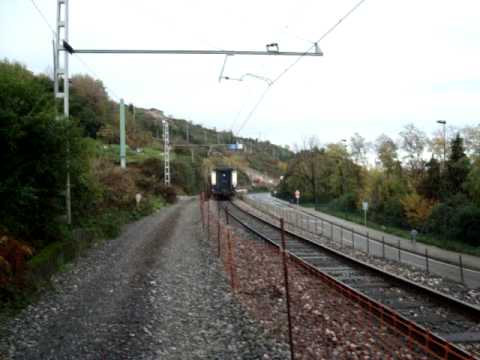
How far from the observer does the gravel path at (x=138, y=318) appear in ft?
19.3

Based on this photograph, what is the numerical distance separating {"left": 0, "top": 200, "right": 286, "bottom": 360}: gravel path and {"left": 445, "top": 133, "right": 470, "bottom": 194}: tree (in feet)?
106

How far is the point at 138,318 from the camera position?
7.14m

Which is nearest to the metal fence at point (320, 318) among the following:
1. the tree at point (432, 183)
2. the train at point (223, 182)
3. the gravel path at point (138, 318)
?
the gravel path at point (138, 318)

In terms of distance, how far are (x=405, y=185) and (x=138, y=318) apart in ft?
138

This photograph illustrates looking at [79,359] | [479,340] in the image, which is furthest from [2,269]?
[479,340]

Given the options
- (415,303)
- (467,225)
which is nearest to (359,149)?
(467,225)

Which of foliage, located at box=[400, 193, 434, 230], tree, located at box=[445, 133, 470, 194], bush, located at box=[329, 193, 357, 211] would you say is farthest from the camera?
bush, located at box=[329, 193, 357, 211]

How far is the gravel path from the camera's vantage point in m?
5.89

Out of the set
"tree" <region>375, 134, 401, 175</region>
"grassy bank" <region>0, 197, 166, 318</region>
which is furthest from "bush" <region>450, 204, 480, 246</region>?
"grassy bank" <region>0, 197, 166, 318</region>

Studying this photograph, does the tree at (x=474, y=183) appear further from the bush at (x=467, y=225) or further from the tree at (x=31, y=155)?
the tree at (x=31, y=155)

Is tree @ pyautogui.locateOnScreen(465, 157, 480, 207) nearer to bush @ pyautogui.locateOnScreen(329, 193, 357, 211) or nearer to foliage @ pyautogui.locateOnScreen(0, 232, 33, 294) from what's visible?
bush @ pyautogui.locateOnScreen(329, 193, 357, 211)

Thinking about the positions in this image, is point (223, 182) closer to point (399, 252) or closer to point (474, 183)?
point (474, 183)

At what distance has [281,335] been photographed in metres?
6.50

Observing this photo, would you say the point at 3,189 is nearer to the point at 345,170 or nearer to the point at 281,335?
the point at 281,335
